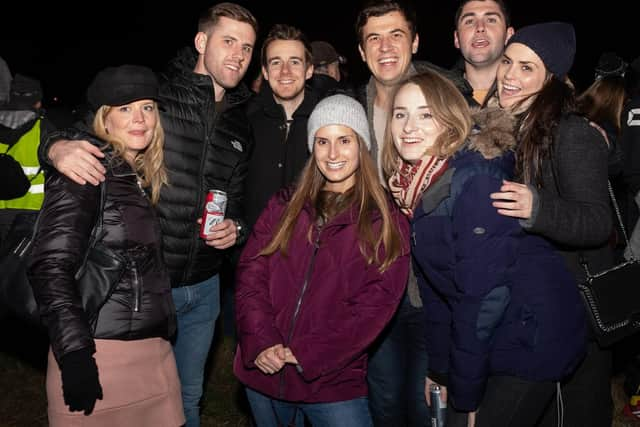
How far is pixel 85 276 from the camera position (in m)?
2.20

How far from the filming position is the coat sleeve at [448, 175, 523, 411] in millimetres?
2029

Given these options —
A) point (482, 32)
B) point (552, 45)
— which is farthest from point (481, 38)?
point (552, 45)

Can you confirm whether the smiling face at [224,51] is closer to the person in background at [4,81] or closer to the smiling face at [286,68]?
the smiling face at [286,68]

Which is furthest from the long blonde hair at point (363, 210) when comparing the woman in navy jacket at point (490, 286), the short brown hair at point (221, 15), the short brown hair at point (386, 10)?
the short brown hair at point (221, 15)

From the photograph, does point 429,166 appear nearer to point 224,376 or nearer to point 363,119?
point 363,119

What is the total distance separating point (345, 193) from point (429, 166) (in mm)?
566

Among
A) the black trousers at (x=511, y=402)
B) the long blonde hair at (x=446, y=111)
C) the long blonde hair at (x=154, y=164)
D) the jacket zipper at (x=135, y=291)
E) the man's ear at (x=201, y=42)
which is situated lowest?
the black trousers at (x=511, y=402)

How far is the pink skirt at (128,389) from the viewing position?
7.25 feet

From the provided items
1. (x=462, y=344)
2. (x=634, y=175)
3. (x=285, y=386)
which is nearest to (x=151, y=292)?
(x=285, y=386)

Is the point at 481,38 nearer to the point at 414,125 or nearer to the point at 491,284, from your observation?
the point at 414,125

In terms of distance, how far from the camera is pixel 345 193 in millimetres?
2768

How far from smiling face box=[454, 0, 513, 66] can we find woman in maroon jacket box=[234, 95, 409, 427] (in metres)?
1.15

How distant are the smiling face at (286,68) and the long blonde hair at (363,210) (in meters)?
0.77

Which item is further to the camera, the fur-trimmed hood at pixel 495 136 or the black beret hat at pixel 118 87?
the black beret hat at pixel 118 87
